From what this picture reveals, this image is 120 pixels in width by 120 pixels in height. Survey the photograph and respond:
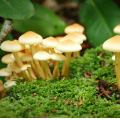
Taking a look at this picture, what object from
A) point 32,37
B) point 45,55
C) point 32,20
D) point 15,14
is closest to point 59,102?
point 45,55

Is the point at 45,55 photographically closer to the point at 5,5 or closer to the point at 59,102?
the point at 59,102

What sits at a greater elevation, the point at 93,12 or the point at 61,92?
the point at 93,12

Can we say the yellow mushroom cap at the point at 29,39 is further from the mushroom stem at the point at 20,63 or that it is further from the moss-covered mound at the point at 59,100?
the moss-covered mound at the point at 59,100

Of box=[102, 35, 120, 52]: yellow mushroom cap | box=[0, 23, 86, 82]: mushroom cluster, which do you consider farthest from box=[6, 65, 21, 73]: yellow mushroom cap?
box=[102, 35, 120, 52]: yellow mushroom cap

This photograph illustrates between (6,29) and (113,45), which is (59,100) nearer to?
(113,45)

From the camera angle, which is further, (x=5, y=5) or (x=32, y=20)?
(x=32, y=20)

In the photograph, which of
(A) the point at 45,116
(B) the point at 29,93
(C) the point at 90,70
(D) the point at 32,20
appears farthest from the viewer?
(D) the point at 32,20

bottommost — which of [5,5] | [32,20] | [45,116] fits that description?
[45,116]
